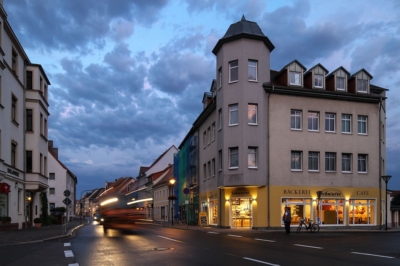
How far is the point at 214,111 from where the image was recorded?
3975 centimetres

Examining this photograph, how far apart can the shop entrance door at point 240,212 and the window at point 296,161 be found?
14.4 ft

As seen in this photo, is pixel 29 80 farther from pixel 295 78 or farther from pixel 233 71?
pixel 295 78

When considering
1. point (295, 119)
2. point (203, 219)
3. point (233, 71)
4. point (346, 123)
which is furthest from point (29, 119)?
point (346, 123)

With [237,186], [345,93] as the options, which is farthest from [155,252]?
[345,93]

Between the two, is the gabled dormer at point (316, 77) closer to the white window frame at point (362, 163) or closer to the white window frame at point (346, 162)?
the white window frame at point (346, 162)

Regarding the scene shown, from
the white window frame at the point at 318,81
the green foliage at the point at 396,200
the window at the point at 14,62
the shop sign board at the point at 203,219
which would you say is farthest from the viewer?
the green foliage at the point at 396,200

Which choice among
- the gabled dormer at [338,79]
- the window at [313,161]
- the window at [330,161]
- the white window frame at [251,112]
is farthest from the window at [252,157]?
the gabled dormer at [338,79]

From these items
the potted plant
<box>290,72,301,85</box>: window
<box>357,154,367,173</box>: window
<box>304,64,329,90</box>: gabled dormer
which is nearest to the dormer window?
<box>290,72,301,85</box>: window

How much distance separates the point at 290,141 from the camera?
35.7m

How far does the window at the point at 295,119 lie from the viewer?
3610 cm

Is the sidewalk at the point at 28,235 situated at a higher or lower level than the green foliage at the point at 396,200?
higher

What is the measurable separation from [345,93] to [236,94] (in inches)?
363

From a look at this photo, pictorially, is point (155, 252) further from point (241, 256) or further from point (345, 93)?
point (345, 93)

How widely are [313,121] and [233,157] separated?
7.36 metres
